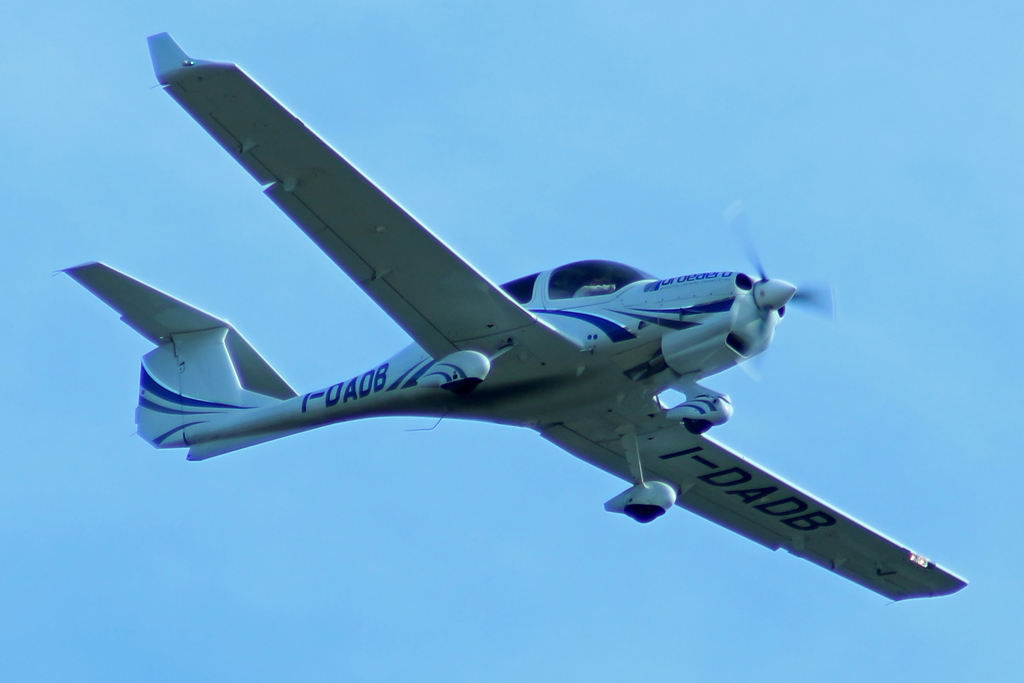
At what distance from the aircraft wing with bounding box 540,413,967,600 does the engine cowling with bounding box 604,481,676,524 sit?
3.47 ft

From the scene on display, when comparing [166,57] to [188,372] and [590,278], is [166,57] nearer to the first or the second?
[590,278]

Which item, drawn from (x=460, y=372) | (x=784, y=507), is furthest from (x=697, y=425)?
(x=784, y=507)

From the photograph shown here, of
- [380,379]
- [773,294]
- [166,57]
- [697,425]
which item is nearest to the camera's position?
[166,57]

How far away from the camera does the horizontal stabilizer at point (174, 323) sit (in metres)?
18.3

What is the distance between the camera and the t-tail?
752 inches

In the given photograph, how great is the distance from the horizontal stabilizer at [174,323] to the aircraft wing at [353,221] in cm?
409

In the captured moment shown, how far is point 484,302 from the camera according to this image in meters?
15.4

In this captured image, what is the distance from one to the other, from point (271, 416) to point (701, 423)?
593cm

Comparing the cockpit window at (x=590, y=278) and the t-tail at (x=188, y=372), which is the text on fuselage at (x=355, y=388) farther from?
the cockpit window at (x=590, y=278)

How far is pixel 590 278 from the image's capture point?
53.7 ft

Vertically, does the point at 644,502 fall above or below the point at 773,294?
below

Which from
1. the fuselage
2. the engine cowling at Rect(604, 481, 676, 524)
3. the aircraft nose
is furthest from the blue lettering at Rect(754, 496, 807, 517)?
the aircraft nose

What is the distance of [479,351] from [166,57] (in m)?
4.79

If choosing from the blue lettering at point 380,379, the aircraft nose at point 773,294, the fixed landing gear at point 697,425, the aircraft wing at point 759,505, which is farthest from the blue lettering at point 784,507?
the blue lettering at point 380,379
